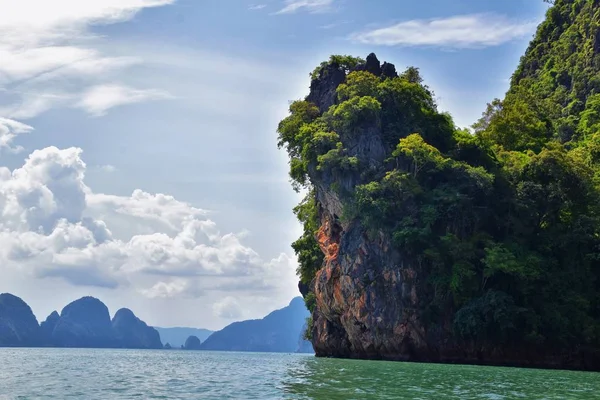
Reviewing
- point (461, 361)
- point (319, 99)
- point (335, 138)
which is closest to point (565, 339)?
point (461, 361)

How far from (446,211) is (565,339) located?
32.6 ft

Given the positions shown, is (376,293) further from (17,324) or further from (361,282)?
(17,324)

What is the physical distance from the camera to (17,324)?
192500 millimetres

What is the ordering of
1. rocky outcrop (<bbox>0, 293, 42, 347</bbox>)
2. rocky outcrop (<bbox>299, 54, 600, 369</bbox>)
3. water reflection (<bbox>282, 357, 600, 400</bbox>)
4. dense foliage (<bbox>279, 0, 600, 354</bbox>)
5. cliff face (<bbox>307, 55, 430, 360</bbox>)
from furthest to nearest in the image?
rocky outcrop (<bbox>0, 293, 42, 347</bbox>) → cliff face (<bbox>307, 55, 430, 360</bbox>) → rocky outcrop (<bbox>299, 54, 600, 369</bbox>) → dense foliage (<bbox>279, 0, 600, 354</bbox>) → water reflection (<bbox>282, 357, 600, 400</bbox>)

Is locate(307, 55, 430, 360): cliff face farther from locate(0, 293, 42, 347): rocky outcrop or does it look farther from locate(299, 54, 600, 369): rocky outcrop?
locate(0, 293, 42, 347): rocky outcrop

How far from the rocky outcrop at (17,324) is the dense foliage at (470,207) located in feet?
516

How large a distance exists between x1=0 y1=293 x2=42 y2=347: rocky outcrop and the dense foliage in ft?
516

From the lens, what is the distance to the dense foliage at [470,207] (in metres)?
38.8

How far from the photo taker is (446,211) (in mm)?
42250

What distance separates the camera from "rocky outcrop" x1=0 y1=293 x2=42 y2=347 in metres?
186

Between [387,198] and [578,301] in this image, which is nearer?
[578,301]

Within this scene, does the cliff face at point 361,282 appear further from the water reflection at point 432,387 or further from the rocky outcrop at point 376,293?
the water reflection at point 432,387

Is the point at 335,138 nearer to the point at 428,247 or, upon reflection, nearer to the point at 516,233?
the point at 428,247

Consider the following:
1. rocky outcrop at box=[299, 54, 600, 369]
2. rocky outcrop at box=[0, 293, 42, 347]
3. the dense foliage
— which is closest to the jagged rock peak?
the dense foliage
